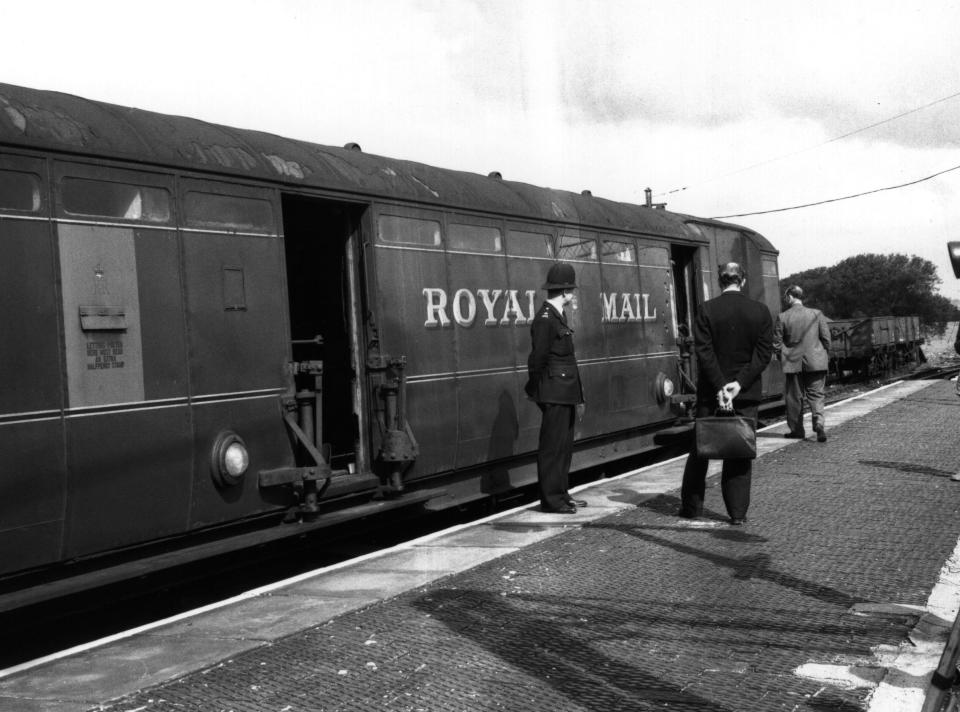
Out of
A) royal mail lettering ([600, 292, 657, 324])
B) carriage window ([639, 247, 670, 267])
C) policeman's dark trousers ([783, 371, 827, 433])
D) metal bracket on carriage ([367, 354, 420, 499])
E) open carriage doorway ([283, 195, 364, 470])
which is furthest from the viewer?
carriage window ([639, 247, 670, 267])

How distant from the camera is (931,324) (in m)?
71.9

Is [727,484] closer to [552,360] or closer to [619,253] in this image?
[552,360]

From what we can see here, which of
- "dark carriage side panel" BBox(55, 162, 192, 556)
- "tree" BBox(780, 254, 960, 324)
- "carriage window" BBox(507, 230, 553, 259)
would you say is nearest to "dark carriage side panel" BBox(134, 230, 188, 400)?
"dark carriage side panel" BBox(55, 162, 192, 556)

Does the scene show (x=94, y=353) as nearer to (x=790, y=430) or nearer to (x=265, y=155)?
(x=265, y=155)

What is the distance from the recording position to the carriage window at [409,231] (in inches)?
339

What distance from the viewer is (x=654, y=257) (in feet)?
44.6

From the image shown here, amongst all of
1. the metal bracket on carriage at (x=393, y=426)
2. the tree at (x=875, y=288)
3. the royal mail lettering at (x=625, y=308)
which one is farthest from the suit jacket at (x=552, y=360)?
the tree at (x=875, y=288)

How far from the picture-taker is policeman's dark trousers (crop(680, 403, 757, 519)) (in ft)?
25.2

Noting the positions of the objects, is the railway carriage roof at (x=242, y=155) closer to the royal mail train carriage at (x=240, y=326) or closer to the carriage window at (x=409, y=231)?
the royal mail train carriage at (x=240, y=326)

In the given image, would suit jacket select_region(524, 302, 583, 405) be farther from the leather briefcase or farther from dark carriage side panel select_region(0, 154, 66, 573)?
dark carriage side panel select_region(0, 154, 66, 573)

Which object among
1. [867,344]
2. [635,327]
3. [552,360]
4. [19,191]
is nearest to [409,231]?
[552,360]

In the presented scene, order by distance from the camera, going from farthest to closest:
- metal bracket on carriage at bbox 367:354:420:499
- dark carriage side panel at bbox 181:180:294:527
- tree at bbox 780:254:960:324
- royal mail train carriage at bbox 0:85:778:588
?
tree at bbox 780:254:960:324, metal bracket on carriage at bbox 367:354:420:499, dark carriage side panel at bbox 181:180:294:527, royal mail train carriage at bbox 0:85:778:588

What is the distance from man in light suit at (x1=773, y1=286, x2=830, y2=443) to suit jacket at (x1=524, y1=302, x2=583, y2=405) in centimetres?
508

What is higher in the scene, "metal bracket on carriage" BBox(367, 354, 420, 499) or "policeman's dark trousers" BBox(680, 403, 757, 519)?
"metal bracket on carriage" BBox(367, 354, 420, 499)
